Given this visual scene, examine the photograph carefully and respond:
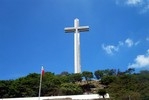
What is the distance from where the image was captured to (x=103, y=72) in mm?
77125


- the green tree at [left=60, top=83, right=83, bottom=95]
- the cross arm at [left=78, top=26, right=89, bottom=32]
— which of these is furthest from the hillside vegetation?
the cross arm at [left=78, top=26, right=89, bottom=32]

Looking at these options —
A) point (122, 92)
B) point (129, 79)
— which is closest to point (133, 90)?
point (122, 92)

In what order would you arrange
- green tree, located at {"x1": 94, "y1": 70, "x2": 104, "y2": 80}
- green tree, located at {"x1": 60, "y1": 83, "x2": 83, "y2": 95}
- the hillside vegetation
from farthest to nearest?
green tree, located at {"x1": 94, "y1": 70, "x2": 104, "y2": 80}, green tree, located at {"x1": 60, "y1": 83, "x2": 83, "y2": 95}, the hillside vegetation

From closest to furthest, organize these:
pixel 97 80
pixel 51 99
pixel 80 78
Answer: pixel 51 99
pixel 80 78
pixel 97 80

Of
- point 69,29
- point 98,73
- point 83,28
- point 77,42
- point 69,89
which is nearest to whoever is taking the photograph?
point 69,89

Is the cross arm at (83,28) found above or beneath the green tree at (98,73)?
above

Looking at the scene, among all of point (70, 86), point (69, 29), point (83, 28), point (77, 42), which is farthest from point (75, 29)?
point (70, 86)

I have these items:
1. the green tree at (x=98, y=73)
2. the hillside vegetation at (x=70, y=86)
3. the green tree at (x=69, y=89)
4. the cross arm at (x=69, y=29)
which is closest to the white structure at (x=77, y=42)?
the cross arm at (x=69, y=29)

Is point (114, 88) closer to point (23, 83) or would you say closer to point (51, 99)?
point (51, 99)

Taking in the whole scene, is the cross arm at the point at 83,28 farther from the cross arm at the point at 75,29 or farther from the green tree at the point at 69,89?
the green tree at the point at 69,89

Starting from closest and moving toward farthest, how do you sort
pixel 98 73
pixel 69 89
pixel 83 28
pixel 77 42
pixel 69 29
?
pixel 69 89, pixel 83 28, pixel 77 42, pixel 69 29, pixel 98 73

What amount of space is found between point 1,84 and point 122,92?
1779 centimetres

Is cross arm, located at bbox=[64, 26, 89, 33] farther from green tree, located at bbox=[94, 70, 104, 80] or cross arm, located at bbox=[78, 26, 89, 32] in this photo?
green tree, located at bbox=[94, 70, 104, 80]

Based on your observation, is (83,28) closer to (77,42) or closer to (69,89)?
(77,42)
